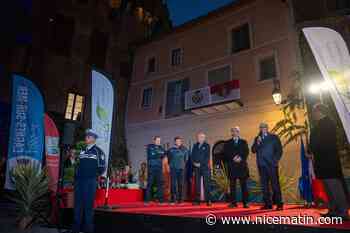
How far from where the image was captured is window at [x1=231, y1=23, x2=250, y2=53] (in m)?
14.0

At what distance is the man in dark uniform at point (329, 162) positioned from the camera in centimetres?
398

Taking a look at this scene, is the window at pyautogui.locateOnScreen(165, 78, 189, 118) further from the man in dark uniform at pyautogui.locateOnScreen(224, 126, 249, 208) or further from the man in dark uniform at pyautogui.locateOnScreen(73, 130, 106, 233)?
the man in dark uniform at pyautogui.locateOnScreen(73, 130, 106, 233)

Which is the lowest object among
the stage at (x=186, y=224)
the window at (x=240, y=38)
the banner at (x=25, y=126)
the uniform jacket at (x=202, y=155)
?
the stage at (x=186, y=224)

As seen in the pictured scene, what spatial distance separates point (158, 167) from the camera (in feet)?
26.8

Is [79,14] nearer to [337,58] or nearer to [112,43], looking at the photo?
[112,43]

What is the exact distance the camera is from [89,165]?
517cm

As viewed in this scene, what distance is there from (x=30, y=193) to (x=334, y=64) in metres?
7.60

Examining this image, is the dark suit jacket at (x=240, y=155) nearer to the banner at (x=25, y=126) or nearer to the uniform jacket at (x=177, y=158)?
the uniform jacket at (x=177, y=158)

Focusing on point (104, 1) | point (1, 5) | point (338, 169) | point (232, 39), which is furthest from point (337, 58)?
point (104, 1)

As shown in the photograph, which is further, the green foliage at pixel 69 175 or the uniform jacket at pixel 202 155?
the green foliage at pixel 69 175

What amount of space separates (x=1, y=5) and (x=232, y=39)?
1135 centimetres

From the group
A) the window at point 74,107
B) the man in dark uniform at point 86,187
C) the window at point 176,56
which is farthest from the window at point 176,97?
the man in dark uniform at point 86,187

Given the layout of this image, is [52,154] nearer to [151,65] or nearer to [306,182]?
[306,182]

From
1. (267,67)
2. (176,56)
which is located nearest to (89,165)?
(267,67)
